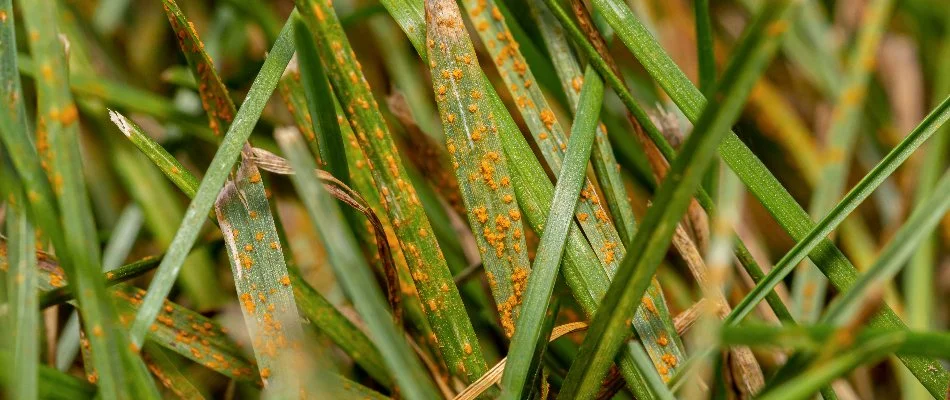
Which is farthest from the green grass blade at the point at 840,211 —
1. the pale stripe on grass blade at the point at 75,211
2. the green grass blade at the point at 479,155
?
the pale stripe on grass blade at the point at 75,211

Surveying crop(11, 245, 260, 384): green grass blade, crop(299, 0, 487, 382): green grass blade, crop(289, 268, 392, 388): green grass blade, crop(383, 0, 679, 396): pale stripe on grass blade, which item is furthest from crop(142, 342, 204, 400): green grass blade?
crop(383, 0, 679, 396): pale stripe on grass blade

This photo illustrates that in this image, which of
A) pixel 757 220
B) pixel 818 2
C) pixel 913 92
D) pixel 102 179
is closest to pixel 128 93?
pixel 102 179

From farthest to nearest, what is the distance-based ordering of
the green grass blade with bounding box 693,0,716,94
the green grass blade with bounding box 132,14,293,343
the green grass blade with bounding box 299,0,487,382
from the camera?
the green grass blade with bounding box 693,0,716,94, the green grass blade with bounding box 299,0,487,382, the green grass blade with bounding box 132,14,293,343

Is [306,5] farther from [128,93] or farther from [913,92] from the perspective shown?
[913,92]

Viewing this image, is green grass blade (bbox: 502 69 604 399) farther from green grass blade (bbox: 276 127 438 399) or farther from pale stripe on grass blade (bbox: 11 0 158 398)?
pale stripe on grass blade (bbox: 11 0 158 398)

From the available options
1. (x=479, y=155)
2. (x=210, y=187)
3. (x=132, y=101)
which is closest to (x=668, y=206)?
(x=479, y=155)

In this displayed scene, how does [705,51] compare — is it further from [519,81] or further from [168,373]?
[168,373]
